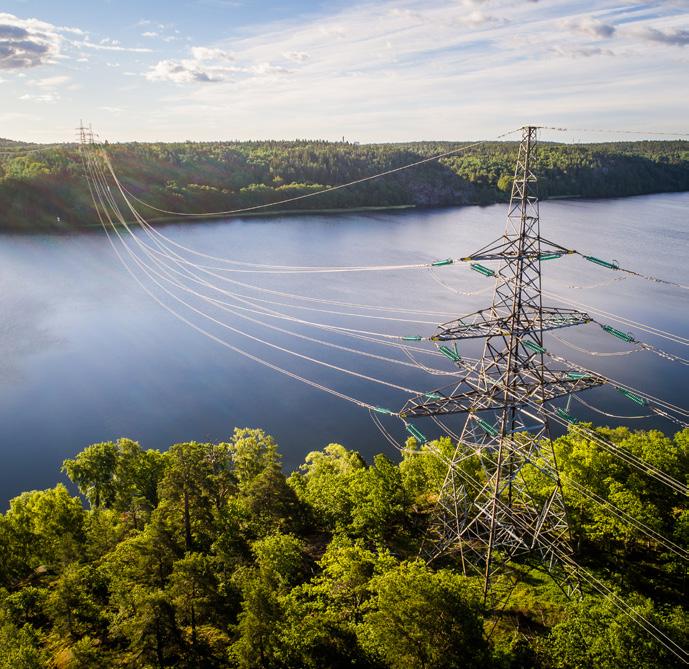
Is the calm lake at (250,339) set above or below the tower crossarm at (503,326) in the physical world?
below

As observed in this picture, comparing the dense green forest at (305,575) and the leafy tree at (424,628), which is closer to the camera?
the leafy tree at (424,628)

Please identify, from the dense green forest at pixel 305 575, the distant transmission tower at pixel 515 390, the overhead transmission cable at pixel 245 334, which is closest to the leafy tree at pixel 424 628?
the dense green forest at pixel 305 575

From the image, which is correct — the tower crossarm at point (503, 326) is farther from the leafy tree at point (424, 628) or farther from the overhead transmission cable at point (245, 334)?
the overhead transmission cable at point (245, 334)

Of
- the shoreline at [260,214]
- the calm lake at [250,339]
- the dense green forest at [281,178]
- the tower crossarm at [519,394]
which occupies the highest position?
the dense green forest at [281,178]

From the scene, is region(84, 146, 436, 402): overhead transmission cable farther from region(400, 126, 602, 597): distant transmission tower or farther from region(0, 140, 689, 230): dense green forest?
region(0, 140, 689, 230): dense green forest

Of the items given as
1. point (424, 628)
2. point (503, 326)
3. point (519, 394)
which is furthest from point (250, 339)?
point (424, 628)

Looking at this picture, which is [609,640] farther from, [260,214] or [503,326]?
[260,214]
